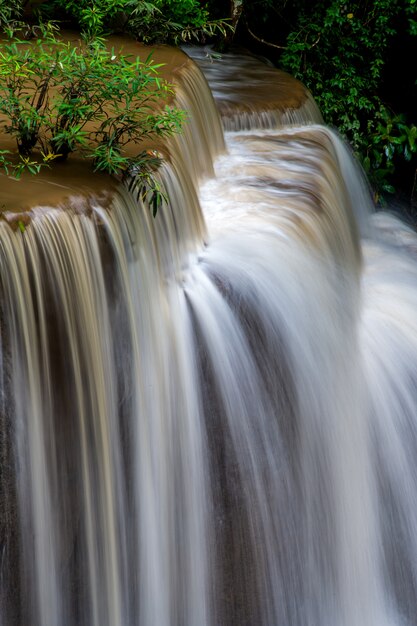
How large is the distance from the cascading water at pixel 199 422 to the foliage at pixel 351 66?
3.32 meters

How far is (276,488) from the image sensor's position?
4008mm

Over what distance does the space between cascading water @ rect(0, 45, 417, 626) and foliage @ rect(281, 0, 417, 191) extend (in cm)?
332

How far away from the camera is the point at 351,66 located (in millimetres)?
8633

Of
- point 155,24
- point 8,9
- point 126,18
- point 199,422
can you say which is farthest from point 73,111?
point 126,18

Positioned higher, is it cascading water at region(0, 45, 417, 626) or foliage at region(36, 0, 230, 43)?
foliage at region(36, 0, 230, 43)

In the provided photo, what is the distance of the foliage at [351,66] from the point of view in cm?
843

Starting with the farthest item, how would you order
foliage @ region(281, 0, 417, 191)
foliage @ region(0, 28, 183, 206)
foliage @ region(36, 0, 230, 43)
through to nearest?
foliage @ region(281, 0, 417, 191) < foliage @ region(36, 0, 230, 43) < foliage @ region(0, 28, 183, 206)

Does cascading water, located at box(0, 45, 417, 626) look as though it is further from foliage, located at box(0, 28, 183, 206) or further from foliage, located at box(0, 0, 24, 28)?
foliage, located at box(0, 0, 24, 28)

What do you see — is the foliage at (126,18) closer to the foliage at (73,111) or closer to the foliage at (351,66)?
the foliage at (351,66)

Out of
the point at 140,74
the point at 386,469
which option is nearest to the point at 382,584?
the point at 386,469

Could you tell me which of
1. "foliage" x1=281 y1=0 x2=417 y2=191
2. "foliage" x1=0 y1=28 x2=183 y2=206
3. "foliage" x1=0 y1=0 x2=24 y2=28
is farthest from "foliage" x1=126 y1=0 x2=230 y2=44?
"foliage" x1=0 y1=28 x2=183 y2=206

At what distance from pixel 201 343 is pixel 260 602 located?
1.17 metres

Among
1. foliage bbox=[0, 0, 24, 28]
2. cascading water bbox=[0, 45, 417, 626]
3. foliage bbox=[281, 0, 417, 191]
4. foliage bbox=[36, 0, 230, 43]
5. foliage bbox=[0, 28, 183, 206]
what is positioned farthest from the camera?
foliage bbox=[281, 0, 417, 191]

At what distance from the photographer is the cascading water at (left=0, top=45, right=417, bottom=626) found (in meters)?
3.24
